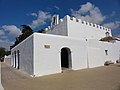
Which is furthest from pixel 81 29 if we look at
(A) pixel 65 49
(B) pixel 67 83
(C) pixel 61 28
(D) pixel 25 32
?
(D) pixel 25 32

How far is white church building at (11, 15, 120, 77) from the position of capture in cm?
1212

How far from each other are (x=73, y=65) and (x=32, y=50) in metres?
4.68

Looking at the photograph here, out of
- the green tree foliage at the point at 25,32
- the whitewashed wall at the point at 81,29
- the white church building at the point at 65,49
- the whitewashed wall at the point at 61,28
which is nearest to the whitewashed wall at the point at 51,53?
the white church building at the point at 65,49

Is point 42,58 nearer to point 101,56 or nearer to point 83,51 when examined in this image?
point 83,51

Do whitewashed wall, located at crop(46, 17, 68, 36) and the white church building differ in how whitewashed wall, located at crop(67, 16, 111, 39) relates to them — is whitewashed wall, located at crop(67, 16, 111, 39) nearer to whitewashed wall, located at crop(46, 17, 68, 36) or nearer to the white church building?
the white church building

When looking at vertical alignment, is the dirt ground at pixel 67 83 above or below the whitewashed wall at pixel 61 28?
below

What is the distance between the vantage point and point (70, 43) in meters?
14.4

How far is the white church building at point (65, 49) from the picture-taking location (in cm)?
1212

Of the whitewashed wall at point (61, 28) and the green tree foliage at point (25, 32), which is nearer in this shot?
the whitewashed wall at point (61, 28)

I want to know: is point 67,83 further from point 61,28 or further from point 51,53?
point 61,28

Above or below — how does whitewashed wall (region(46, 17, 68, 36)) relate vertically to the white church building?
above

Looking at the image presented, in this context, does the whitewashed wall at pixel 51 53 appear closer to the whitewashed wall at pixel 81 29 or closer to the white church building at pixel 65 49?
the white church building at pixel 65 49

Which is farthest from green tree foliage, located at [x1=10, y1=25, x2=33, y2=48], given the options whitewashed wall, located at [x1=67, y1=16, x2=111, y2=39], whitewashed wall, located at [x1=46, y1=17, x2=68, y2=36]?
whitewashed wall, located at [x1=67, y1=16, x2=111, y2=39]

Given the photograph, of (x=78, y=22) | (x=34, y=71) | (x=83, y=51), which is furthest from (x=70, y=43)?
(x=78, y=22)
